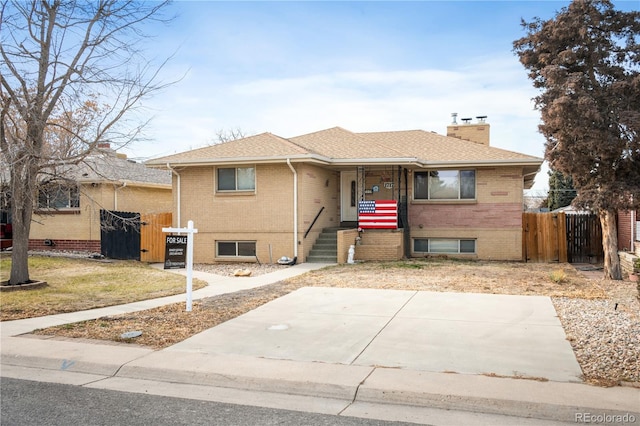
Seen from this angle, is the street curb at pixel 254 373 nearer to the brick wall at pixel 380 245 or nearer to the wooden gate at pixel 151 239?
the brick wall at pixel 380 245

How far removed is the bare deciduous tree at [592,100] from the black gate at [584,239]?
6069mm

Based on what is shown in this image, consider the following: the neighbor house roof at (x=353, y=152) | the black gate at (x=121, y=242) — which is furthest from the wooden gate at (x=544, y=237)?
the black gate at (x=121, y=242)

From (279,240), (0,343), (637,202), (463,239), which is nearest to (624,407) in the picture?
(0,343)

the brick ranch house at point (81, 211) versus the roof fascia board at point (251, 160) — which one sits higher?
the roof fascia board at point (251, 160)

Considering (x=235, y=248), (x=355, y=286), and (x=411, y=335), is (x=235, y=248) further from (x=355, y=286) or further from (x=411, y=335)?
(x=411, y=335)

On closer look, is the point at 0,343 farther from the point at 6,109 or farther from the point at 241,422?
the point at 6,109

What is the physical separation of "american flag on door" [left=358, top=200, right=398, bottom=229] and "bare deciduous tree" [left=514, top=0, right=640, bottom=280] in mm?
5744

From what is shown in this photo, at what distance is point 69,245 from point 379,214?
12.8 meters

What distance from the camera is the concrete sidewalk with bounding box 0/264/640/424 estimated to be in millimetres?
5277

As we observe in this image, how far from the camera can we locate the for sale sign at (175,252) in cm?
1006

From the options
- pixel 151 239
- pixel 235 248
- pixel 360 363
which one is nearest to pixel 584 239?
pixel 235 248

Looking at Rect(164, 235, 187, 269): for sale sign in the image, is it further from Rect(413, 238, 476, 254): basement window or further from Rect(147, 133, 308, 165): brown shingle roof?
Rect(413, 238, 476, 254): basement window

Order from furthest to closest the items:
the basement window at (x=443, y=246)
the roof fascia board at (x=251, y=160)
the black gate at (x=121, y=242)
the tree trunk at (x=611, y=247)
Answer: the basement window at (x=443, y=246) → the black gate at (x=121, y=242) → the roof fascia board at (x=251, y=160) → the tree trunk at (x=611, y=247)

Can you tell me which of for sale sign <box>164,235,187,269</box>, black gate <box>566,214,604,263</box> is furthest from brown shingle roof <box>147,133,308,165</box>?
black gate <box>566,214,604,263</box>
